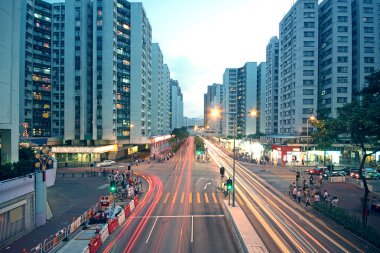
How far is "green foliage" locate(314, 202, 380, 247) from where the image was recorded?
49.9 feet

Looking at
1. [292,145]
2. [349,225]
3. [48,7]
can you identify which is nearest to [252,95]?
[292,145]

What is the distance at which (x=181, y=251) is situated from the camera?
48.1 ft

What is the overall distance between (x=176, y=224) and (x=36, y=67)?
8126 cm

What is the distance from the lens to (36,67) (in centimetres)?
7462

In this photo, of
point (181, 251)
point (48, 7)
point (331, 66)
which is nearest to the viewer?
point (181, 251)

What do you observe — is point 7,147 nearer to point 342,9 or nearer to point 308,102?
point 308,102

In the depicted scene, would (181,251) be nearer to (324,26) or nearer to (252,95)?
(324,26)

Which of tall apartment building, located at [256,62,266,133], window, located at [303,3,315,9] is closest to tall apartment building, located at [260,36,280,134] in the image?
window, located at [303,3,315,9]

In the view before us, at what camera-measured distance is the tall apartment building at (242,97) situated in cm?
12988

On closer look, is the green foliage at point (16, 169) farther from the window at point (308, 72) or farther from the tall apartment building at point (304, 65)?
the window at point (308, 72)

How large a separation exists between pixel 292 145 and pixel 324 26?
128ft

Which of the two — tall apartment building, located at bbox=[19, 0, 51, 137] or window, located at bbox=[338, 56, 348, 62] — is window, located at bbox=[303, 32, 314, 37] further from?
tall apartment building, located at bbox=[19, 0, 51, 137]

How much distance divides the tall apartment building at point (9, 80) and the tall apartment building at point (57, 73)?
5126 centimetres

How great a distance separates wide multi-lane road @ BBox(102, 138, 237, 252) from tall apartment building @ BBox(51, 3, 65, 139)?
5373 centimetres
